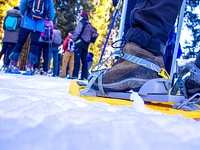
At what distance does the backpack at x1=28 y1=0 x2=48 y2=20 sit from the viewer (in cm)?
448

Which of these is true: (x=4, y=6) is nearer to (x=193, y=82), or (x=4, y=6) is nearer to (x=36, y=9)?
(x=36, y=9)

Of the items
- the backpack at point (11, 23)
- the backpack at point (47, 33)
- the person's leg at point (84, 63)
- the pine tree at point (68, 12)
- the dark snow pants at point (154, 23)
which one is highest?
the pine tree at point (68, 12)

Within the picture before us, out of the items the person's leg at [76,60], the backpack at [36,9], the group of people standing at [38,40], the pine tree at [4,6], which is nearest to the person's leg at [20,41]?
the group of people standing at [38,40]

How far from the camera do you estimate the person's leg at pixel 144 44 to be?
105 cm

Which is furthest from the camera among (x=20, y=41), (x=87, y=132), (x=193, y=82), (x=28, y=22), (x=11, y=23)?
(x=11, y=23)

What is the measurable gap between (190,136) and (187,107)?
0.41 m

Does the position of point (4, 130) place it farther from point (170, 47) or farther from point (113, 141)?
point (170, 47)

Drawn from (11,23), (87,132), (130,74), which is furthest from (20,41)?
A: (87,132)

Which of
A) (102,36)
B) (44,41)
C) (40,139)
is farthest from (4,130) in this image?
(102,36)

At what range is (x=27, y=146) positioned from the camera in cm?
36

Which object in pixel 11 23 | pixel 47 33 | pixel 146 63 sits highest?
pixel 11 23

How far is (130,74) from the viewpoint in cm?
105

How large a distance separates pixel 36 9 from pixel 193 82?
3740mm

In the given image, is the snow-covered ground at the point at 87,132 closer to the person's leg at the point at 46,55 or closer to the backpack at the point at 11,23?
the person's leg at the point at 46,55
